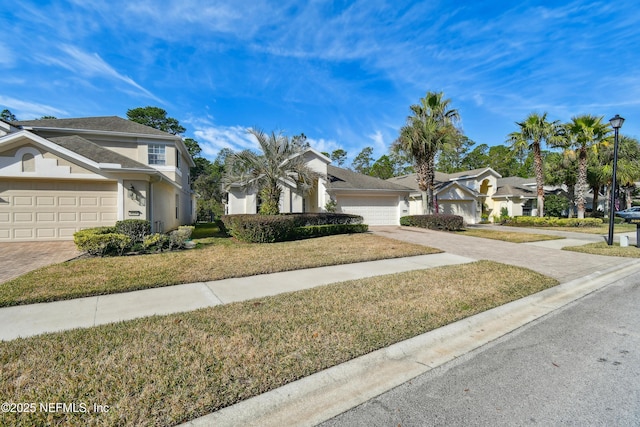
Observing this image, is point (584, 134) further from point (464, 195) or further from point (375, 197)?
point (375, 197)

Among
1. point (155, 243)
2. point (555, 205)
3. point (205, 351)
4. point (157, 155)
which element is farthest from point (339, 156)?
point (205, 351)

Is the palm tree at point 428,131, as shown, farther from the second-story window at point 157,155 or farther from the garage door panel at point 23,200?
the garage door panel at point 23,200

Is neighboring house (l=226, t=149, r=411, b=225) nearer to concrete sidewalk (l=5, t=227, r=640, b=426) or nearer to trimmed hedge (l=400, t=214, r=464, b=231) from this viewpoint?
trimmed hedge (l=400, t=214, r=464, b=231)

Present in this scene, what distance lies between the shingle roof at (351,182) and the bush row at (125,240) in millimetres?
11010

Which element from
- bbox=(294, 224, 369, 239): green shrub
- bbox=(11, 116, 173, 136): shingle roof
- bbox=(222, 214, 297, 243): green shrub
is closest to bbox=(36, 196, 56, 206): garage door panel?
bbox=(11, 116, 173, 136): shingle roof

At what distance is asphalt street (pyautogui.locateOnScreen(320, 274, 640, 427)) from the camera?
2432 mm

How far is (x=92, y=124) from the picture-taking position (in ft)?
55.3

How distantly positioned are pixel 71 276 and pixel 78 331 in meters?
3.35

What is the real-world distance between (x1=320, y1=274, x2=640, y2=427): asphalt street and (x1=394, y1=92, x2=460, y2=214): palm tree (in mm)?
16489

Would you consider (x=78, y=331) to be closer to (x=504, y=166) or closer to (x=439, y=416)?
(x=439, y=416)

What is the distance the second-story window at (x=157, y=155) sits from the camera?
16938 mm

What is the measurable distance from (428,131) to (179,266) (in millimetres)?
17166

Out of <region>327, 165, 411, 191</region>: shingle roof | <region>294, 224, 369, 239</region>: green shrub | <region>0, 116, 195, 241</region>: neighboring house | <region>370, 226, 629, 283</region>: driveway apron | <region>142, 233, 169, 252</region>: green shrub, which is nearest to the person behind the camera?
<region>370, 226, 629, 283</region>: driveway apron

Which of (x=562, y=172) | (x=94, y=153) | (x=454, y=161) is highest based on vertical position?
(x=454, y=161)
